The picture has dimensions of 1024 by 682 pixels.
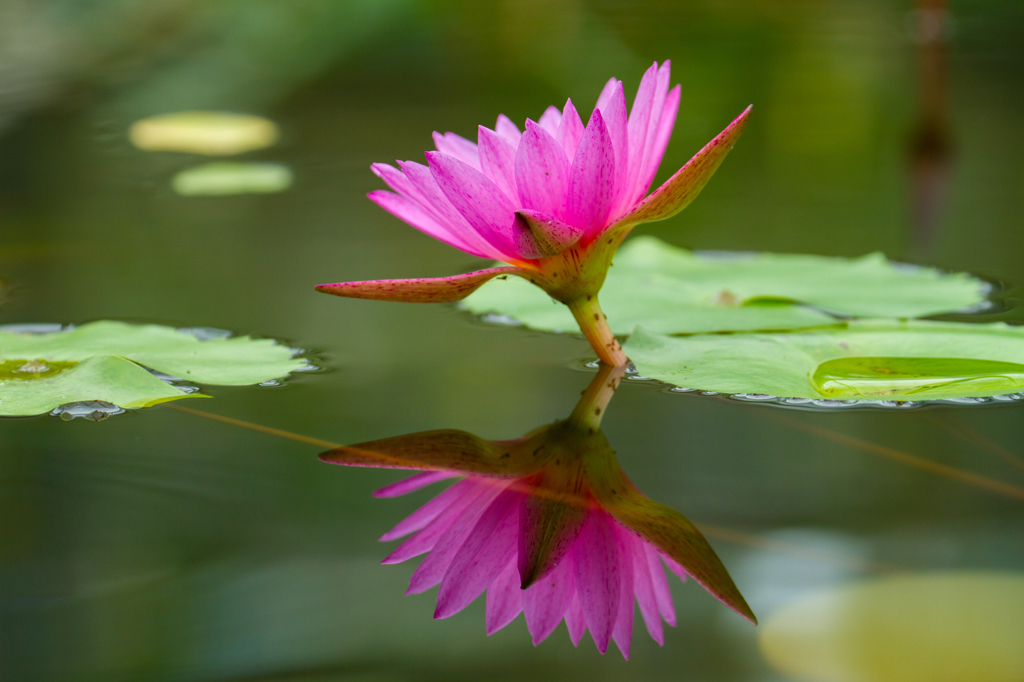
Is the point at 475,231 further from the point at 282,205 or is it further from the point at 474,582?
the point at 282,205

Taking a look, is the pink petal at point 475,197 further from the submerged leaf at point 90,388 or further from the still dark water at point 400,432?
the submerged leaf at point 90,388

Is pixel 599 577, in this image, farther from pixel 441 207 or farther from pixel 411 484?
pixel 441 207

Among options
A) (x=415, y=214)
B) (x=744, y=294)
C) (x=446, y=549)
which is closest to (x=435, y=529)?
(x=446, y=549)

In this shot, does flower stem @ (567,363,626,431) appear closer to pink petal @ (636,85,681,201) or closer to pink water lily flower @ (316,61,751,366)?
pink water lily flower @ (316,61,751,366)

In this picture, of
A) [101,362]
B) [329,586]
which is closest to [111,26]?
[101,362]

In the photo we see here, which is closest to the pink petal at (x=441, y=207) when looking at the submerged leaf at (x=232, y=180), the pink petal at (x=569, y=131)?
the pink petal at (x=569, y=131)

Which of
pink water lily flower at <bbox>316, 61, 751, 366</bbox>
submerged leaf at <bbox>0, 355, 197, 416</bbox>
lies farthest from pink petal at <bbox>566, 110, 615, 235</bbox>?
submerged leaf at <bbox>0, 355, 197, 416</bbox>
